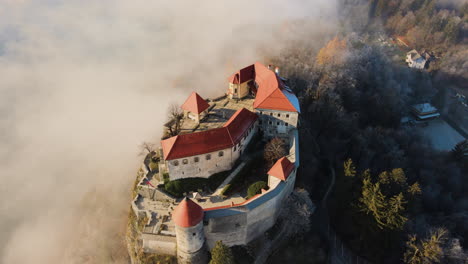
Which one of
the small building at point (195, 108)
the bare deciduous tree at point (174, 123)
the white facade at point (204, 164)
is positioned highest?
the small building at point (195, 108)

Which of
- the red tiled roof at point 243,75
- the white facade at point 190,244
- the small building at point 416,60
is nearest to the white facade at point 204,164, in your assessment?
the white facade at point 190,244

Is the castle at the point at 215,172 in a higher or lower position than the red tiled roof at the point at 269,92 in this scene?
lower

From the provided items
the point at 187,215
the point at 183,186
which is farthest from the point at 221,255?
the point at 183,186

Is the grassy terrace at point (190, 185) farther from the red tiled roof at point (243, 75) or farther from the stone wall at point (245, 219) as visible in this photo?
the red tiled roof at point (243, 75)

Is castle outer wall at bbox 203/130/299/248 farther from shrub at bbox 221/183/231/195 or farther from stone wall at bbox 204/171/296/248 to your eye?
shrub at bbox 221/183/231/195

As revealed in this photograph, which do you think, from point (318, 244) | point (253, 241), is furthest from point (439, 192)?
point (253, 241)
